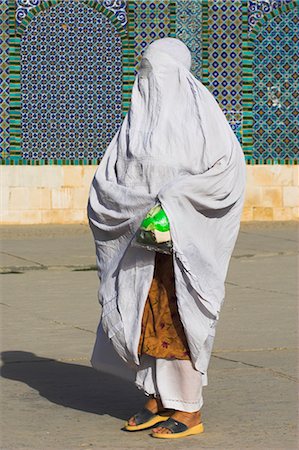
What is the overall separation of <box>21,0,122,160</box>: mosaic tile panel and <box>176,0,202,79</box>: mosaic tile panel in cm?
81

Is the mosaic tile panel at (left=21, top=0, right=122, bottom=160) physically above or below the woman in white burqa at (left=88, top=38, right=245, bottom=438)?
below

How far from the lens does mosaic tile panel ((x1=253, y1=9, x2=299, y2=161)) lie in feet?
48.4

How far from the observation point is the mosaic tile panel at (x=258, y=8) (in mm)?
14711

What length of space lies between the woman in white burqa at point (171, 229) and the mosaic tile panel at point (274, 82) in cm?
961

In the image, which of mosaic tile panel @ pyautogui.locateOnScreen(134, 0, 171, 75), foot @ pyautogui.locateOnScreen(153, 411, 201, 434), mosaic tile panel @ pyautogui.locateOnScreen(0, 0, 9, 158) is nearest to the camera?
foot @ pyautogui.locateOnScreen(153, 411, 201, 434)

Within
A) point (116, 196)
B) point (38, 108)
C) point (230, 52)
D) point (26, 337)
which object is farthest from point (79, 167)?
point (116, 196)

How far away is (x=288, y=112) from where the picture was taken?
14.9m

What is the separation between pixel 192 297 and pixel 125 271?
29 centimetres

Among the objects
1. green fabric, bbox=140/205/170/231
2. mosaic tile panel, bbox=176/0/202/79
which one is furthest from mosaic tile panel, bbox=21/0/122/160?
green fabric, bbox=140/205/170/231

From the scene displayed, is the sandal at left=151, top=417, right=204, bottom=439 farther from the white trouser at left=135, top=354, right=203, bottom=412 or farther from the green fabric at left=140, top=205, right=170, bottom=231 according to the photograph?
the green fabric at left=140, top=205, right=170, bottom=231

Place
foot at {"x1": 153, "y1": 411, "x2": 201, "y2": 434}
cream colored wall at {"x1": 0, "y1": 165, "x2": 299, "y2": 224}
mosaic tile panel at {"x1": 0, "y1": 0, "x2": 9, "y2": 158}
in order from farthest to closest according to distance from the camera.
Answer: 1. mosaic tile panel at {"x1": 0, "y1": 0, "x2": 9, "y2": 158}
2. cream colored wall at {"x1": 0, "y1": 165, "x2": 299, "y2": 224}
3. foot at {"x1": 153, "y1": 411, "x2": 201, "y2": 434}

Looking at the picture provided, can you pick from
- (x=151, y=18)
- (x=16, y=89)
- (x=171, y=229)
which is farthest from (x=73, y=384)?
(x=151, y=18)

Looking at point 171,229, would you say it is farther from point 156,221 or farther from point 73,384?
point 73,384

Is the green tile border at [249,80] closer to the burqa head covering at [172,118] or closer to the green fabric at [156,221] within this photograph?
the burqa head covering at [172,118]
